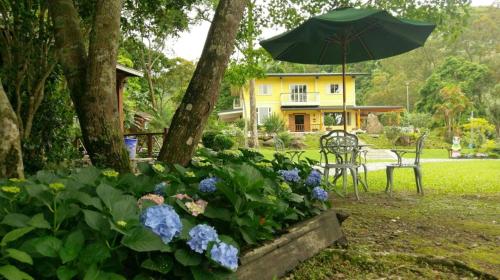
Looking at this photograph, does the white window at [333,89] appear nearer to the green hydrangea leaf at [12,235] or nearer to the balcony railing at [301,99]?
the balcony railing at [301,99]

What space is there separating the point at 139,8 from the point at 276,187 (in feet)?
14.9

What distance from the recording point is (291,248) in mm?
2375

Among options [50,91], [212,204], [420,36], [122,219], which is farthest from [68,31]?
[420,36]

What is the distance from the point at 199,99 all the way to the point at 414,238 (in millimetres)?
1985

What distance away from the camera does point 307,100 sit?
32906 millimetres

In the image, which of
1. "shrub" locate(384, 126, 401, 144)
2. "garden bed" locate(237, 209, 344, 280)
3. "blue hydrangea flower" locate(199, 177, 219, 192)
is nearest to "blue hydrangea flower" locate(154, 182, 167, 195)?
"blue hydrangea flower" locate(199, 177, 219, 192)

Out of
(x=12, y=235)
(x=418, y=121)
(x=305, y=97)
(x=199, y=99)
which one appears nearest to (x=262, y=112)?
(x=305, y=97)

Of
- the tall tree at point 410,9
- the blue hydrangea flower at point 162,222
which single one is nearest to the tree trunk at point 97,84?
the blue hydrangea flower at point 162,222

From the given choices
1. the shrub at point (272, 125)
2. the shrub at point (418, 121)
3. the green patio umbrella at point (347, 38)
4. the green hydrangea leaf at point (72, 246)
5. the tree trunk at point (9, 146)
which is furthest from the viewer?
the shrub at point (418, 121)

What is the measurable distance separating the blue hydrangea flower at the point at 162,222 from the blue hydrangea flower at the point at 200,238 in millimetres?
53

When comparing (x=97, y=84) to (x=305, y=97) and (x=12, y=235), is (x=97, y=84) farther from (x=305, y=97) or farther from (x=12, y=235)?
(x=305, y=97)

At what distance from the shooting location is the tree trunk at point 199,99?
9.90 ft

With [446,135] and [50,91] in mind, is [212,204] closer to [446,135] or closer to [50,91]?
[50,91]

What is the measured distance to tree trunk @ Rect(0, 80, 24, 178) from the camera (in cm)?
218
